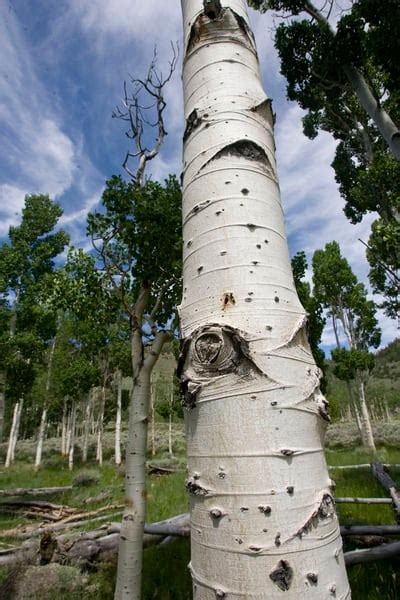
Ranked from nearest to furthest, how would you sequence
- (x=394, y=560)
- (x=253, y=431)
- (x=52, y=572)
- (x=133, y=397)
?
(x=253, y=431), (x=394, y=560), (x=52, y=572), (x=133, y=397)

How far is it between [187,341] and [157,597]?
4.15 metres

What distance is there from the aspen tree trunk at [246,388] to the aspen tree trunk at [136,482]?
318 cm

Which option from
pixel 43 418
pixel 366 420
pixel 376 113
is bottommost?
pixel 366 420

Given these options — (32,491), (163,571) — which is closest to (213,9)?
(163,571)

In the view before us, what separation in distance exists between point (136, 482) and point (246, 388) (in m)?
3.62

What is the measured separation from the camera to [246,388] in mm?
946

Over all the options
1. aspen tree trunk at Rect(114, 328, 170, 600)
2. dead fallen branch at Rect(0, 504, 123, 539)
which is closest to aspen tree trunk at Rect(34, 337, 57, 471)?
dead fallen branch at Rect(0, 504, 123, 539)

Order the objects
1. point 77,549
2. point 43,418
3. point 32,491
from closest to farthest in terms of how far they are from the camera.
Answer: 1. point 77,549
2. point 32,491
3. point 43,418

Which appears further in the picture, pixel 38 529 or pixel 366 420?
pixel 366 420

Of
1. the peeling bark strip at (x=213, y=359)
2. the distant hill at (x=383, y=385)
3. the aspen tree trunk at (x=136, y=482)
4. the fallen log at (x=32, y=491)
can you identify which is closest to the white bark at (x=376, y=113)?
the aspen tree trunk at (x=136, y=482)

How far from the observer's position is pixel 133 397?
4418 mm

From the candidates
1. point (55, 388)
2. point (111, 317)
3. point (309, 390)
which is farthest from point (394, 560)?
point (55, 388)

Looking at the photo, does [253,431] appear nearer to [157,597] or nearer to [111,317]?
[157,597]

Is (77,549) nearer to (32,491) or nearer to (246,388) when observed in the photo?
(246,388)
